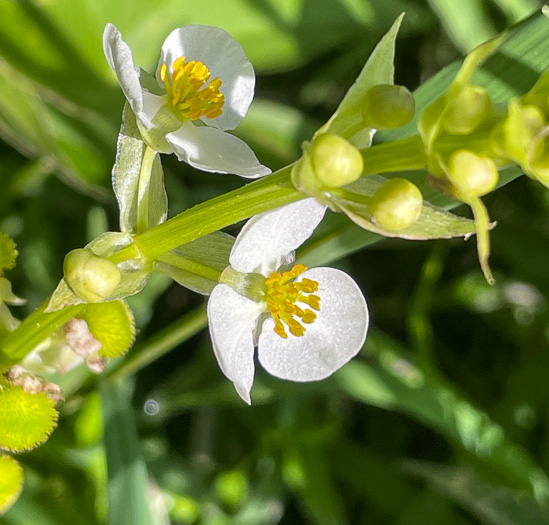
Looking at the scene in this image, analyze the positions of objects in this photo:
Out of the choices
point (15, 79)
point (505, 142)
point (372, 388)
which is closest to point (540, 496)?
point (372, 388)

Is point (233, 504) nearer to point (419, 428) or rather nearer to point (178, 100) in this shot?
point (419, 428)

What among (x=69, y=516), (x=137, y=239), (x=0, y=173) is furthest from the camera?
(x=0, y=173)

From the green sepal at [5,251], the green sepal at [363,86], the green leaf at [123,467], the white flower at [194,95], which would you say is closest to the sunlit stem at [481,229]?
the green sepal at [363,86]

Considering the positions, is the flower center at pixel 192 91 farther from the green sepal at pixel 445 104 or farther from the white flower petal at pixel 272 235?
the green sepal at pixel 445 104

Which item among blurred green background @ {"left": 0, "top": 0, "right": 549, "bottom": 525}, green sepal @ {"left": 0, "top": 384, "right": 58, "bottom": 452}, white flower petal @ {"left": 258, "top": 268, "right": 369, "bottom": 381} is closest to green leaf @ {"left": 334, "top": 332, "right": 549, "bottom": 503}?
blurred green background @ {"left": 0, "top": 0, "right": 549, "bottom": 525}

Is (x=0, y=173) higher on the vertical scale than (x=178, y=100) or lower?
lower

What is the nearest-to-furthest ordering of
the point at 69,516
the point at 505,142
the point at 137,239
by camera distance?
the point at 505,142 < the point at 137,239 < the point at 69,516
